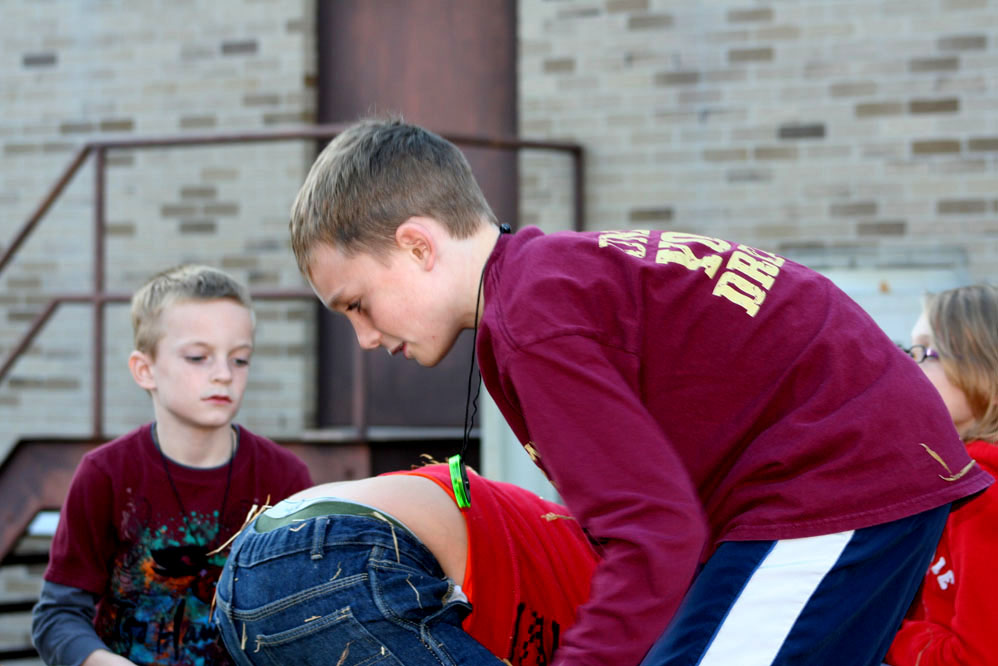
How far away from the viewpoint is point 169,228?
554 centimetres

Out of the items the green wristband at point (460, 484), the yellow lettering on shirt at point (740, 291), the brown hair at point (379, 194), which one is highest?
the brown hair at point (379, 194)

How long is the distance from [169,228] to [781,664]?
452 cm

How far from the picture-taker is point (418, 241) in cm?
193

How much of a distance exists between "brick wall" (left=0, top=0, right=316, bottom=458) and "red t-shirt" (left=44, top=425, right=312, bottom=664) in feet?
8.44

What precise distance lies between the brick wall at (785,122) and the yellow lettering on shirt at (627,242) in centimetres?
281

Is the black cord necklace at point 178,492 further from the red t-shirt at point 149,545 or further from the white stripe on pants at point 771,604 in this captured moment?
the white stripe on pants at point 771,604

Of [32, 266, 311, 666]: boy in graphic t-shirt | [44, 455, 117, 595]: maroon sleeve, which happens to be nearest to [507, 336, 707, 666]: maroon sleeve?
[32, 266, 311, 666]: boy in graphic t-shirt

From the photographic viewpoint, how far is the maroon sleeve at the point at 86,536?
104 inches

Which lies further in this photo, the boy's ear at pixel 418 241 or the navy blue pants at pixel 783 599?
the boy's ear at pixel 418 241

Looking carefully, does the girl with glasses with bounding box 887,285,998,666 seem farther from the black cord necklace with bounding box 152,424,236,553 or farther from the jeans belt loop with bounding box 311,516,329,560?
the black cord necklace with bounding box 152,424,236,553

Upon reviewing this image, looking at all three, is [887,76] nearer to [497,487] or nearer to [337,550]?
[497,487]

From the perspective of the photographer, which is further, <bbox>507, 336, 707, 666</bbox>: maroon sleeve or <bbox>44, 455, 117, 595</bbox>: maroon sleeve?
<bbox>44, 455, 117, 595</bbox>: maroon sleeve

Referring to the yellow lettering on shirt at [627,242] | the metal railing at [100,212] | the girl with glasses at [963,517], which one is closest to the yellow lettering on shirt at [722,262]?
the yellow lettering on shirt at [627,242]

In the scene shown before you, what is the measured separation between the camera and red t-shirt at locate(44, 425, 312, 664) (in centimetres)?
265
